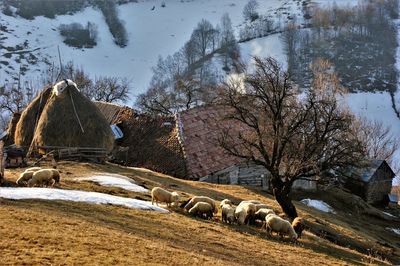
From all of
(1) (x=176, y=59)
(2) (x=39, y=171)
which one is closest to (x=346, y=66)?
(1) (x=176, y=59)

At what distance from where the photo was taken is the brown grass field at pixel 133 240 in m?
10.7

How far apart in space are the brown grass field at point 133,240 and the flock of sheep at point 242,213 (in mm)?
426

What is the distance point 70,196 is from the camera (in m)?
18.3

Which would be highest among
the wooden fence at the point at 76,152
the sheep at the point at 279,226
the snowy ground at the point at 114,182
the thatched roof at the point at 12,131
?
the thatched roof at the point at 12,131

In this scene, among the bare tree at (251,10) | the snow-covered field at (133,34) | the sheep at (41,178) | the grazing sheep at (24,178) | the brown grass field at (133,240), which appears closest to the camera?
the brown grass field at (133,240)

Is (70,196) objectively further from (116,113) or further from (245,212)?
(116,113)

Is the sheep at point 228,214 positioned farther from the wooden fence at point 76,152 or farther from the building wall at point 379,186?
the building wall at point 379,186

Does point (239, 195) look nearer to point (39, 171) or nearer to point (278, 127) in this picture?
point (278, 127)

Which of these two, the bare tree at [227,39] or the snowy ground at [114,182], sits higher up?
the bare tree at [227,39]

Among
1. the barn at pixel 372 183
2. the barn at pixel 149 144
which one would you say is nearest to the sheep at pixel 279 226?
the barn at pixel 149 144

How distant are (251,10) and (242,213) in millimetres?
148273

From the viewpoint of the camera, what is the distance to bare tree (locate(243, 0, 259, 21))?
15488 centimetres

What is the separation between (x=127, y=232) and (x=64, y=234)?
218 cm

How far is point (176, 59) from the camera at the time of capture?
127875 millimetres
